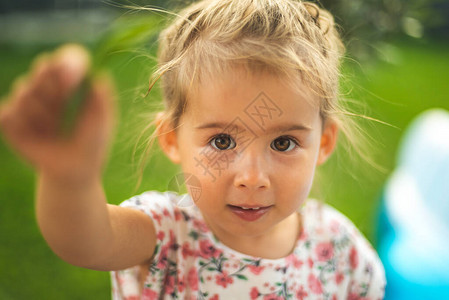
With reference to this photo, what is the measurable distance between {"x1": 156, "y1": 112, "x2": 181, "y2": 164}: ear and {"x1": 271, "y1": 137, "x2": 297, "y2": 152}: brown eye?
7.2 inches

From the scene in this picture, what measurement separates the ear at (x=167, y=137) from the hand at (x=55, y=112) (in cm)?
43

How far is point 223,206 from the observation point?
34.0 inches

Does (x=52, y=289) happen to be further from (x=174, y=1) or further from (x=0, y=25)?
(x=0, y=25)

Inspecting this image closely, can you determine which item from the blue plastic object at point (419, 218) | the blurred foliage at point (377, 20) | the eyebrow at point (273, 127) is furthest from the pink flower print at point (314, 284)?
the blurred foliage at point (377, 20)

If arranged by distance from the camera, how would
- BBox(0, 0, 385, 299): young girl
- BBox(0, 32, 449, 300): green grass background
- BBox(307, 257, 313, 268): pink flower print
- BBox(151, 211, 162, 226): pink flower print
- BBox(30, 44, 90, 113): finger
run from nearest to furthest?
BBox(30, 44, 90, 113): finger → BBox(0, 0, 385, 299): young girl → BBox(151, 211, 162, 226): pink flower print → BBox(307, 257, 313, 268): pink flower print → BBox(0, 32, 449, 300): green grass background

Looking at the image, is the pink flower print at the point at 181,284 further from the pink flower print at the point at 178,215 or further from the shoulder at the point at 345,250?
the shoulder at the point at 345,250

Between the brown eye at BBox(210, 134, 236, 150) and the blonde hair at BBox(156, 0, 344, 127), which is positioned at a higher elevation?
the blonde hair at BBox(156, 0, 344, 127)

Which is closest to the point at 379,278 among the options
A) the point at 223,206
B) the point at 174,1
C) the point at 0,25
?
the point at 223,206

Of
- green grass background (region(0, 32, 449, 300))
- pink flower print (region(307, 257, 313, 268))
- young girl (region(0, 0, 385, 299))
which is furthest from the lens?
green grass background (region(0, 32, 449, 300))

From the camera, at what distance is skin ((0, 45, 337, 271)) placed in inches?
18.9

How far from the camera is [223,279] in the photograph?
3.21 feet

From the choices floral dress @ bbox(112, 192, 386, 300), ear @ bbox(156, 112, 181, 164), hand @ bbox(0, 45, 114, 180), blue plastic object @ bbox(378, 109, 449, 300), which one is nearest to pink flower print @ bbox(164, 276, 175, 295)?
floral dress @ bbox(112, 192, 386, 300)

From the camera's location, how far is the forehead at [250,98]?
0.81 meters

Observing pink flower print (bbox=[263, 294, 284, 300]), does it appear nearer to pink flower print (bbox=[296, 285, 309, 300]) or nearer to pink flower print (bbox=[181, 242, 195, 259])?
pink flower print (bbox=[296, 285, 309, 300])
